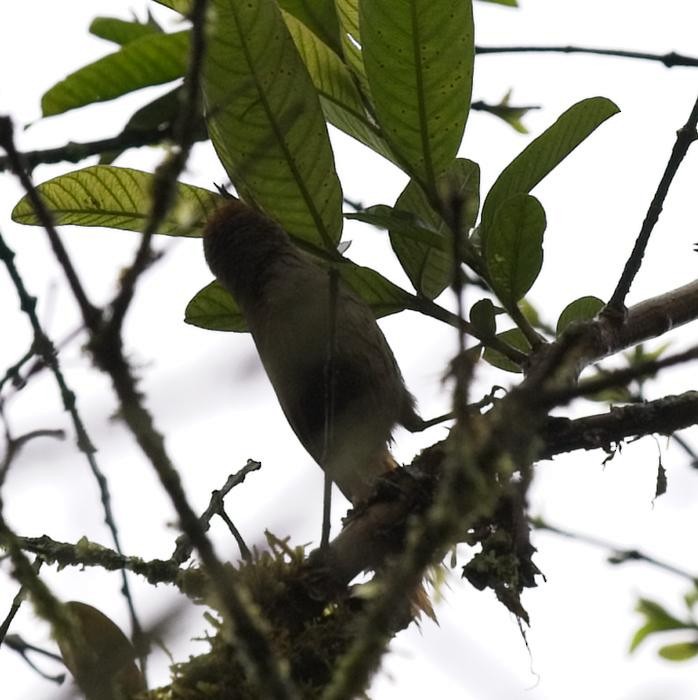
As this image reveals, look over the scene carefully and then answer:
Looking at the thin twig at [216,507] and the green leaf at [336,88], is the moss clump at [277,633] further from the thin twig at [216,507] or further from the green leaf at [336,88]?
the green leaf at [336,88]

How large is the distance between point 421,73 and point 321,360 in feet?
2.30

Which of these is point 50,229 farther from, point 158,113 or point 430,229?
point 158,113

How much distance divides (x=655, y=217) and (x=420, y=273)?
0.57 m

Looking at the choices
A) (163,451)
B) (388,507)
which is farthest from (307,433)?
(163,451)

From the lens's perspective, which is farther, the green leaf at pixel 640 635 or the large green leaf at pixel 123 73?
the green leaf at pixel 640 635

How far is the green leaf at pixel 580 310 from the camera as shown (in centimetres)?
212

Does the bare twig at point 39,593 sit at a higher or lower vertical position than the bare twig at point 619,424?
lower

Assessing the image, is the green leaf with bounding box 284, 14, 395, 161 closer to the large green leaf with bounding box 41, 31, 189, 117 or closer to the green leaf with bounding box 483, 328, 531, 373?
the large green leaf with bounding box 41, 31, 189, 117

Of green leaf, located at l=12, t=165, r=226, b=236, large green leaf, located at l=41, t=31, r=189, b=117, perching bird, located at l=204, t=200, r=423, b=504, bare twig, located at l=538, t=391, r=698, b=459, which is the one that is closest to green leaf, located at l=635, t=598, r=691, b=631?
perching bird, located at l=204, t=200, r=423, b=504

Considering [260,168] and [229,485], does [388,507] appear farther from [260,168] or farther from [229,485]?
[260,168]

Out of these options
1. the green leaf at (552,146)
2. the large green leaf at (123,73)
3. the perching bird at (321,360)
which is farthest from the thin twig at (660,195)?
the large green leaf at (123,73)

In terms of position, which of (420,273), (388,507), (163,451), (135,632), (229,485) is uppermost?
(420,273)

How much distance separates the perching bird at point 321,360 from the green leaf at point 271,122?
0.17 m

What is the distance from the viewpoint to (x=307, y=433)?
2477 mm
